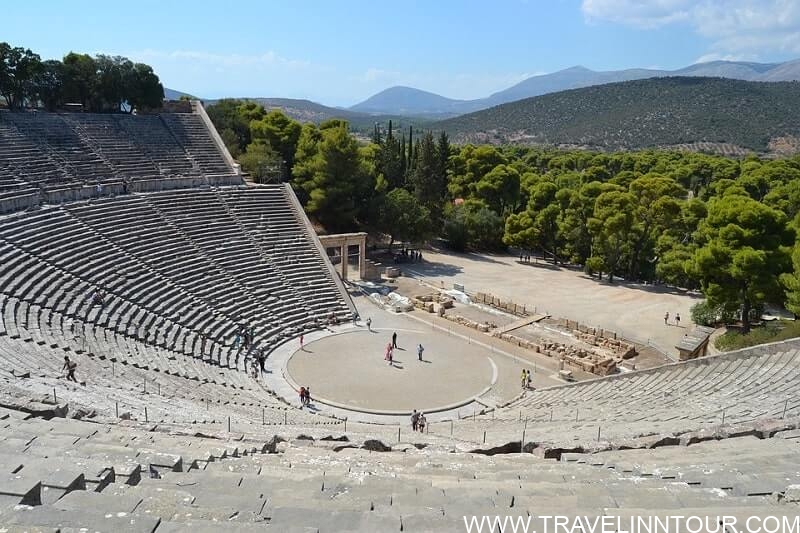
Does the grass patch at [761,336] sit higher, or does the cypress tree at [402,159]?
the cypress tree at [402,159]

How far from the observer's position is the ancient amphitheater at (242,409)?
5.89m

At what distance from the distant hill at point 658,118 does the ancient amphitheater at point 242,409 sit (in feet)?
374

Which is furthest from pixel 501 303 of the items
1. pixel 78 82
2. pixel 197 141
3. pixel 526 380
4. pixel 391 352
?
pixel 78 82

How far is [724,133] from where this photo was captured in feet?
406

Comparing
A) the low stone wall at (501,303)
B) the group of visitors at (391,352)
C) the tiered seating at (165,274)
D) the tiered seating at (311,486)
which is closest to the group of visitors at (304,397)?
the tiered seating at (165,274)

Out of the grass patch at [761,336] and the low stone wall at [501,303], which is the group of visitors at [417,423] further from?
the low stone wall at [501,303]

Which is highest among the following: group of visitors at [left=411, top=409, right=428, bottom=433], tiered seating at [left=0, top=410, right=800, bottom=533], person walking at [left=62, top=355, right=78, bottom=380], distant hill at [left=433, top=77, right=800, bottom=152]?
distant hill at [left=433, top=77, right=800, bottom=152]

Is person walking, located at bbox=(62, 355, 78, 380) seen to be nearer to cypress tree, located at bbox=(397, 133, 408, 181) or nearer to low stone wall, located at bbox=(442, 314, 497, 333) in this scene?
low stone wall, located at bbox=(442, 314, 497, 333)

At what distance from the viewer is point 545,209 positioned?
44562 mm

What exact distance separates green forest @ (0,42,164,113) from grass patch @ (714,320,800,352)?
132 ft

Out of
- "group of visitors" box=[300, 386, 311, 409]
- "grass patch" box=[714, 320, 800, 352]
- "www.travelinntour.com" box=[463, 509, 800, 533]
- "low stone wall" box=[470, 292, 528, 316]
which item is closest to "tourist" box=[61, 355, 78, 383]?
"group of visitors" box=[300, 386, 311, 409]

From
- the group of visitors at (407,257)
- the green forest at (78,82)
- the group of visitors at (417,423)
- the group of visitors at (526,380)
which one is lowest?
the group of visitors at (526,380)

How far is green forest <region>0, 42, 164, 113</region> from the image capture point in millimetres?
37594

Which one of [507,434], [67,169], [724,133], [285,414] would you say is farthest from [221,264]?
[724,133]
